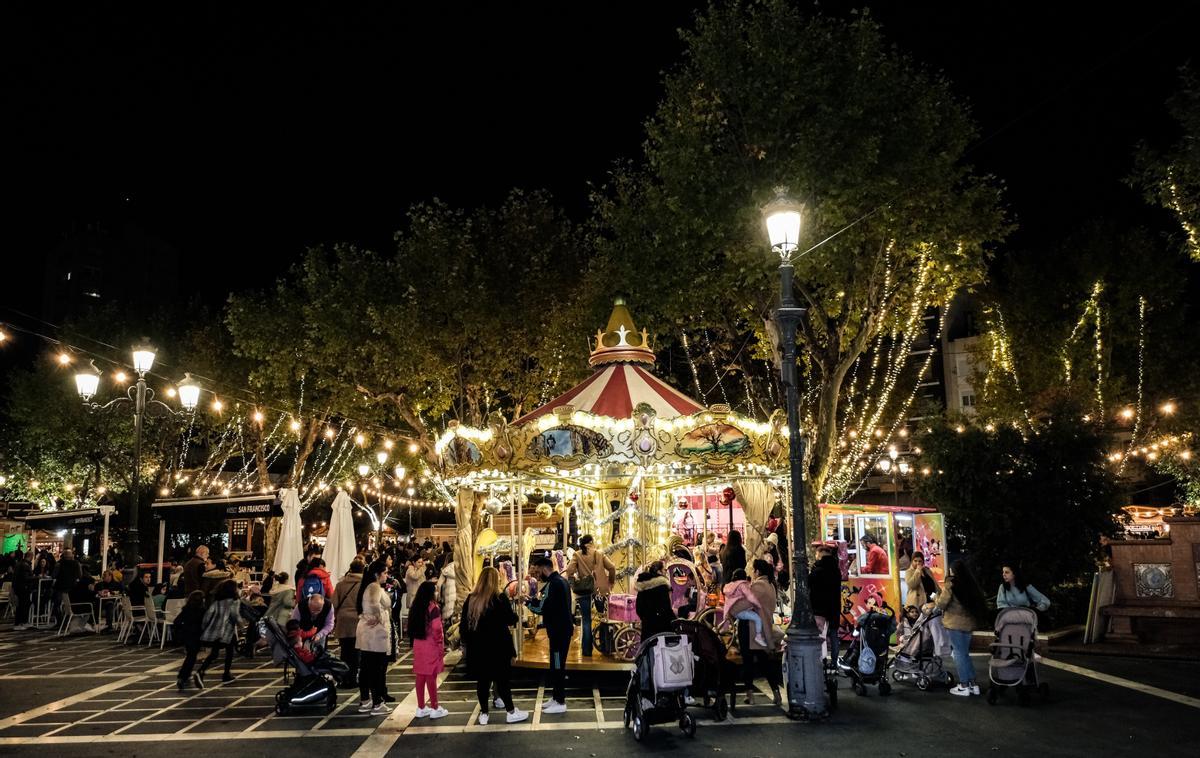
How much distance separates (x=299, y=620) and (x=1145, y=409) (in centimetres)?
2864

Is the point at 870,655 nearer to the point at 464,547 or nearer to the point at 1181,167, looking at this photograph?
the point at 1181,167

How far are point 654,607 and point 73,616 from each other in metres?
14.9

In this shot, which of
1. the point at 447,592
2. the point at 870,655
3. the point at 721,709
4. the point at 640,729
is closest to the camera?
the point at 640,729

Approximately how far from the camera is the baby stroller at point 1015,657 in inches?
348

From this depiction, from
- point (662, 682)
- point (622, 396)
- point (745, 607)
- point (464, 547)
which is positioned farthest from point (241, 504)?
point (662, 682)

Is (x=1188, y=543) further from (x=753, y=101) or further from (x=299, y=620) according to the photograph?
(x=299, y=620)

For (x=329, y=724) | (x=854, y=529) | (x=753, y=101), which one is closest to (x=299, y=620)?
(x=329, y=724)

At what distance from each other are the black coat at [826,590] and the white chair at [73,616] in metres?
15.6

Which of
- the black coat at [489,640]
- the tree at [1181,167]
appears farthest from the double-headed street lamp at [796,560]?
the tree at [1181,167]

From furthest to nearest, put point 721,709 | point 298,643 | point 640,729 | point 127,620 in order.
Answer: point 127,620 → point 298,643 → point 721,709 → point 640,729

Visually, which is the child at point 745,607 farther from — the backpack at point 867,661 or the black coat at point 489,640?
the black coat at point 489,640

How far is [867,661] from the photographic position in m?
9.66

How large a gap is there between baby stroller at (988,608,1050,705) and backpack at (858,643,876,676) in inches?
50.6

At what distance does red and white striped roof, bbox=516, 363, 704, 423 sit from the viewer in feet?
46.2
